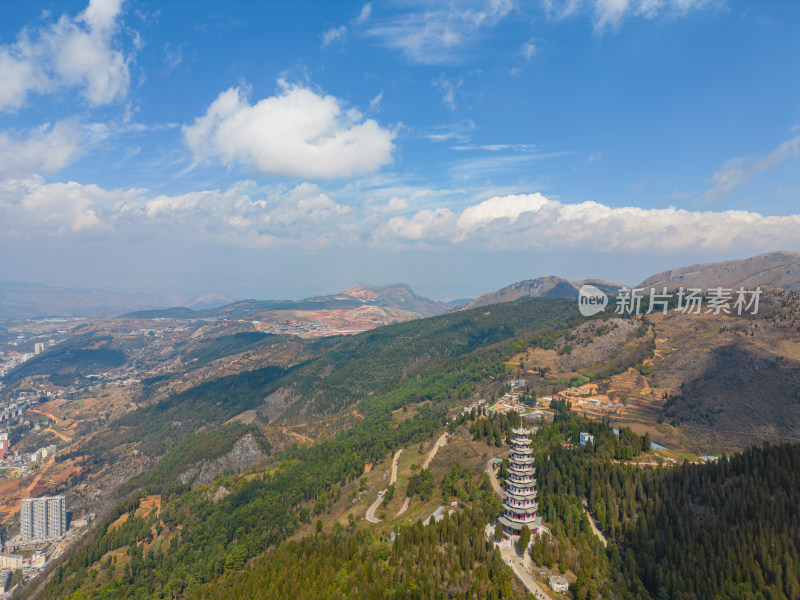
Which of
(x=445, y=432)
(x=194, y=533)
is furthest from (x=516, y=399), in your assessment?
(x=194, y=533)

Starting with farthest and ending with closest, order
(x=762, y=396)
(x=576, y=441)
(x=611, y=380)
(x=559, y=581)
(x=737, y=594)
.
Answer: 1. (x=611, y=380)
2. (x=762, y=396)
3. (x=576, y=441)
4. (x=559, y=581)
5. (x=737, y=594)

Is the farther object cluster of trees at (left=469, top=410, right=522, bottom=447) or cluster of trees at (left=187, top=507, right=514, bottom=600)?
cluster of trees at (left=469, top=410, right=522, bottom=447)

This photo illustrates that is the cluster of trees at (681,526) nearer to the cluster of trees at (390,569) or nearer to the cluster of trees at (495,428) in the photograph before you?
the cluster of trees at (390,569)

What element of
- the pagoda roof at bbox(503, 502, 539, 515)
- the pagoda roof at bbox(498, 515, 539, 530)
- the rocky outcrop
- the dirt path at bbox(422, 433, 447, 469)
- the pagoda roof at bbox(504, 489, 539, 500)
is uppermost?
the pagoda roof at bbox(504, 489, 539, 500)

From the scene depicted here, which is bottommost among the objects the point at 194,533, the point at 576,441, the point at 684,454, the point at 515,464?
the point at 194,533

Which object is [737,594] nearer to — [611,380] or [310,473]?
[310,473]

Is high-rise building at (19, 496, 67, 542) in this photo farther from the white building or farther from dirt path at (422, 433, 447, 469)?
the white building

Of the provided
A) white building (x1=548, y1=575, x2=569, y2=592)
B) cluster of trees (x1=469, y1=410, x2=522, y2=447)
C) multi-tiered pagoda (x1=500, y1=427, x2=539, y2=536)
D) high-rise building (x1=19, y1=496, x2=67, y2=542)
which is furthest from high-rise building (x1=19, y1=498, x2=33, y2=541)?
white building (x1=548, y1=575, x2=569, y2=592)

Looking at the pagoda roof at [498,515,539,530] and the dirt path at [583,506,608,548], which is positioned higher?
the pagoda roof at [498,515,539,530]
